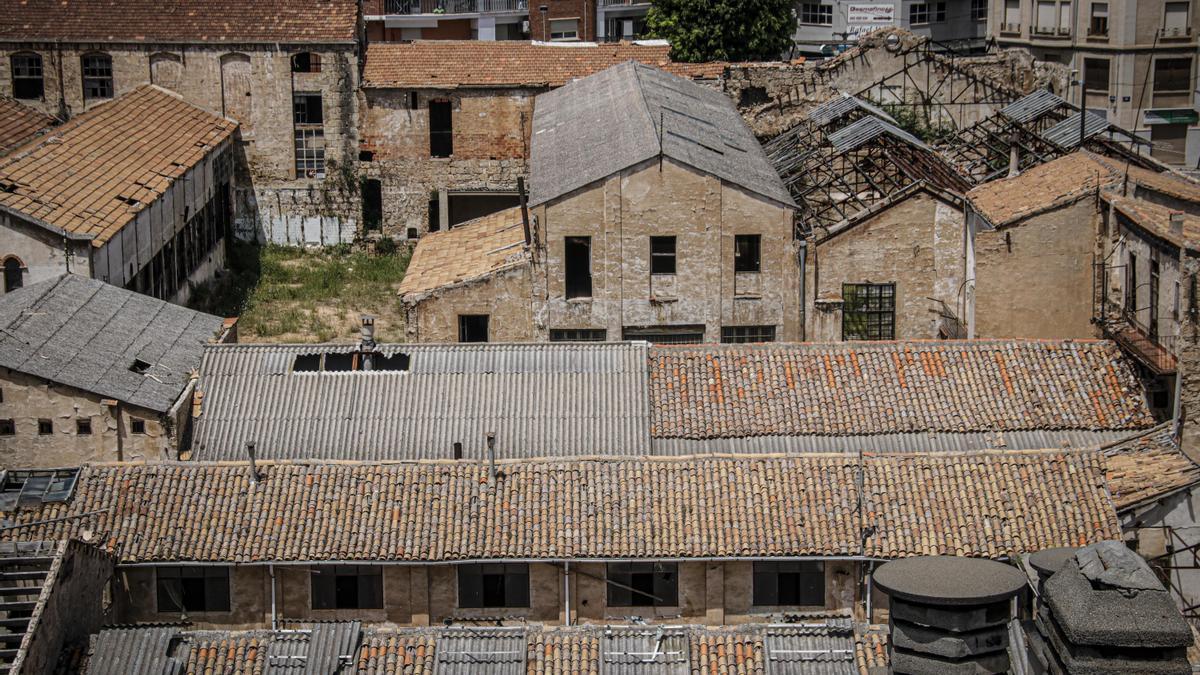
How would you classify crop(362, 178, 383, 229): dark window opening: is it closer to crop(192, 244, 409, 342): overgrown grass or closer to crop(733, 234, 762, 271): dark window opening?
crop(192, 244, 409, 342): overgrown grass

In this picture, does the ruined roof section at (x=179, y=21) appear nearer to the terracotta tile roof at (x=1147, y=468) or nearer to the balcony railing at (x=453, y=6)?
the balcony railing at (x=453, y=6)

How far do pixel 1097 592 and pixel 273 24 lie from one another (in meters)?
47.1

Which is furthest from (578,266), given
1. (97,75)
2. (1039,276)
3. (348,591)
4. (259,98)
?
(97,75)

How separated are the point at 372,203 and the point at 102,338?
23.6 meters

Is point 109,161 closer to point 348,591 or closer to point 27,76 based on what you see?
point 27,76

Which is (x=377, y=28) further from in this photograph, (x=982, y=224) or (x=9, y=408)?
(x=9, y=408)

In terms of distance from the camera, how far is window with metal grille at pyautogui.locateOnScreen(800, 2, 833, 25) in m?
82.6

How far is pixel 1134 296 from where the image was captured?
39.8 m

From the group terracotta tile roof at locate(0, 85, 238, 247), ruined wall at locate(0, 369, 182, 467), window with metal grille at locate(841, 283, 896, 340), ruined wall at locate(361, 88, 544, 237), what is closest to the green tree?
ruined wall at locate(361, 88, 544, 237)

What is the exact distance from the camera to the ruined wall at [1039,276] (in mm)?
41938

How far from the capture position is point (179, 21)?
6066 centimetres

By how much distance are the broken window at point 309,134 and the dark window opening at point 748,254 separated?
2114 cm

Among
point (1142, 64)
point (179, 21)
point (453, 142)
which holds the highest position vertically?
point (179, 21)

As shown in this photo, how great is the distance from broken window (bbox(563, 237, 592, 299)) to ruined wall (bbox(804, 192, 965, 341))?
571 centimetres
